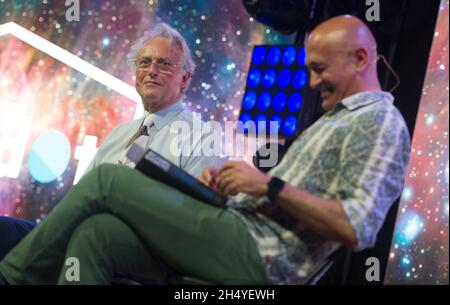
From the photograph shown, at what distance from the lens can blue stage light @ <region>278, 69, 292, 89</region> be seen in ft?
7.38

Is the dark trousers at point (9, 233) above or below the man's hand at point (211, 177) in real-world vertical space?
below

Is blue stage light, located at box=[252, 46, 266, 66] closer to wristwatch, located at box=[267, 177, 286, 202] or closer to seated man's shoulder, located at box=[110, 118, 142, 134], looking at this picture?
seated man's shoulder, located at box=[110, 118, 142, 134]

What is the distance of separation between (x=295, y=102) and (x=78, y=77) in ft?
6.57

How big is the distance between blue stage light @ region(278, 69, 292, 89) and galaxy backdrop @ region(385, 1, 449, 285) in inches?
43.1

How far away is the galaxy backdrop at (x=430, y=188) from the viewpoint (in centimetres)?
297

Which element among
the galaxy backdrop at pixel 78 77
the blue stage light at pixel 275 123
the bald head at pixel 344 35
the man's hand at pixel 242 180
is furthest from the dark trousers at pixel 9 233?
the galaxy backdrop at pixel 78 77

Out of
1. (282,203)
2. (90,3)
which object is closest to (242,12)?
(90,3)

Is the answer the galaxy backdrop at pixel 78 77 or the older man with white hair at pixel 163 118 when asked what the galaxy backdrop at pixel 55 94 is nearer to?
the galaxy backdrop at pixel 78 77

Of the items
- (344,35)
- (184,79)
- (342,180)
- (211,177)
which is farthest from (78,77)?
(342,180)

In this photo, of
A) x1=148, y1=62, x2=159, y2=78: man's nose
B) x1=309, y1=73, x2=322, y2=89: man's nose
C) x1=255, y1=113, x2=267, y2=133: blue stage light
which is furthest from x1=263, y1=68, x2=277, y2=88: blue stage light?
x1=309, y1=73, x2=322, y2=89: man's nose

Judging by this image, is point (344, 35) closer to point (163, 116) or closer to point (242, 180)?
point (242, 180)

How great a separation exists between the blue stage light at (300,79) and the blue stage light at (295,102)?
0.11 ft

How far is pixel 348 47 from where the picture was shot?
1252 mm
